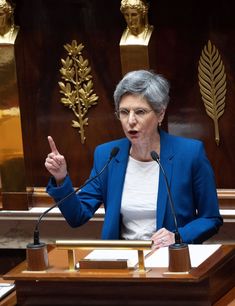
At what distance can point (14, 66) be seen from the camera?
475cm

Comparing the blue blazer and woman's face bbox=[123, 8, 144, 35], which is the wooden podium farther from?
woman's face bbox=[123, 8, 144, 35]

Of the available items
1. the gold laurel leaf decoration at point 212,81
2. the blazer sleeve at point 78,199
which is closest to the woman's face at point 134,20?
the gold laurel leaf decoration at point 212,81

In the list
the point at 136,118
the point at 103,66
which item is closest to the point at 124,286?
the point at 136,118

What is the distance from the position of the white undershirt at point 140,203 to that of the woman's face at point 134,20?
3.26ft

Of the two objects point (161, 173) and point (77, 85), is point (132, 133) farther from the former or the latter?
point (77, 85)

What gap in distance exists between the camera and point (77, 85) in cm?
481

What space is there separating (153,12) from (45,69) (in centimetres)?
62

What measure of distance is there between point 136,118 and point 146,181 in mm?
246

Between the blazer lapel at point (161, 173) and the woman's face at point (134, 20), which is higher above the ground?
the woman's face at point (134, 20)

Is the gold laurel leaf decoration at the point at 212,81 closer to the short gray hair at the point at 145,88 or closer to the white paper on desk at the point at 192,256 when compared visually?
the short gray hair at the point at 145,88

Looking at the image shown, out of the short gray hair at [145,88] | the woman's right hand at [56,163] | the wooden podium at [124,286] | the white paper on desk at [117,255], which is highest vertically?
the short gray hair at [145,88]

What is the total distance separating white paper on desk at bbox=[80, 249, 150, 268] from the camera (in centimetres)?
304

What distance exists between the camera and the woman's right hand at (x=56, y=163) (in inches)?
136

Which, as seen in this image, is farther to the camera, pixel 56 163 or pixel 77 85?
pixel 77 85
